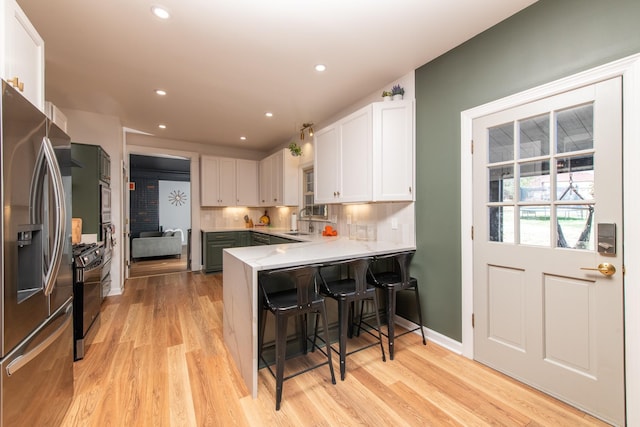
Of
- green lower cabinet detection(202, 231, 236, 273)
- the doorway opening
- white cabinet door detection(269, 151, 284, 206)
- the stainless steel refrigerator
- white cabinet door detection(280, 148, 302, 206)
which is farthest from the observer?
the doorway opening

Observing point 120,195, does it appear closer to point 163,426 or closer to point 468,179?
point 163,426

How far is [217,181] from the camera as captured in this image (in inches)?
223

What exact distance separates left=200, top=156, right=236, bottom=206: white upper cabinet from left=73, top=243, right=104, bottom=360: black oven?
2854 mm

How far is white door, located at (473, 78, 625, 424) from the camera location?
5.18 feet

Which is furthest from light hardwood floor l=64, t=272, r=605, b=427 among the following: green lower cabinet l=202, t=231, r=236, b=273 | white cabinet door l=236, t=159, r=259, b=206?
white cabinet door l=236, t=159, r=259, b=206

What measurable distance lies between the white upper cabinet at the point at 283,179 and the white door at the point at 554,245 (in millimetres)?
3222

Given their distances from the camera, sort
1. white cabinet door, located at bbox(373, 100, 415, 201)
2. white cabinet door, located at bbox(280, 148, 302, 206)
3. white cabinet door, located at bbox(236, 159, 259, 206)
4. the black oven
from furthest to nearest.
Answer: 1. white cabinet door, located at bbox(236, 159, 259, 206)
2. white cabinet door, located at bbox(280, 148, 302, 206)
3. white cabinet door, located at bbox(373, 100, 415, 201)
4. the black oven

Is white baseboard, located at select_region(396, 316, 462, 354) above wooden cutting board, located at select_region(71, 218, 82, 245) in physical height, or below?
below

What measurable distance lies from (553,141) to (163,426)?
303 centimetres

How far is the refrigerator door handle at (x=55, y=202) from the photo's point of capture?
4.17 feet

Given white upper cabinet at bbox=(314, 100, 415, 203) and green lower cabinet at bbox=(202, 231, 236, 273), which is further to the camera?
green lower cabinet at bbox=(202, 231, 236, 273)

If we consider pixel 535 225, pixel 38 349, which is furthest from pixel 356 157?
pixel 38 349

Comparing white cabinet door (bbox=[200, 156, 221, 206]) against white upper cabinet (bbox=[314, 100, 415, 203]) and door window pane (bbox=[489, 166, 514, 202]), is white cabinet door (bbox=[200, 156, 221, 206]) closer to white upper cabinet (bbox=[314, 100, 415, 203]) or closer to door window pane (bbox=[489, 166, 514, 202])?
white upper cabinet (bbox=[314, 100, 415, 203])

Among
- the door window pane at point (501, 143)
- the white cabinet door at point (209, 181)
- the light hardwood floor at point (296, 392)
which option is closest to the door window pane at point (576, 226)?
the door window pane at point (501, 143)
